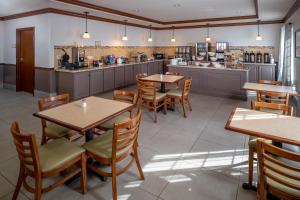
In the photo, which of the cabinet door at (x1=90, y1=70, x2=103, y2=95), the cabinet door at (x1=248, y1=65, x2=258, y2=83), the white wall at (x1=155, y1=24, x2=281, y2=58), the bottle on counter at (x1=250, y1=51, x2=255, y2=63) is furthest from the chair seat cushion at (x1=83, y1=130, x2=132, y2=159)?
the white wall at (x1=155, y1=24, x2=281, y2=58)

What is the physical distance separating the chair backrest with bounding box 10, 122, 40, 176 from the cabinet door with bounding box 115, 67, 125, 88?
211 inches

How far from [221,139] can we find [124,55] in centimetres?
597

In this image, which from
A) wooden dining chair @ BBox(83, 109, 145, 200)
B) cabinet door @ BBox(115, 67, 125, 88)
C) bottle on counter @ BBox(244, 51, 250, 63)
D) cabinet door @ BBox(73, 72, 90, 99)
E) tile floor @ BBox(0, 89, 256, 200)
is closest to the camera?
wooden dining chair @ BBox(83, 109, 145, 200)

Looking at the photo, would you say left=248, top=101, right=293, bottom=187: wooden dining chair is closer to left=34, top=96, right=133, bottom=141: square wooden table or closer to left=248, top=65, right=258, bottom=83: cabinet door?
left=34, top=96, right=133, bottom=141: square wooden table

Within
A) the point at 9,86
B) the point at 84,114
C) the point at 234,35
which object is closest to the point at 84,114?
the point at 84,114

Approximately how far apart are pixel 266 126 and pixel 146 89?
A: 2662mm

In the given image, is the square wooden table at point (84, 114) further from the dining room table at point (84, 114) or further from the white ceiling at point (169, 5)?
the white ceiling at point (169, 5)

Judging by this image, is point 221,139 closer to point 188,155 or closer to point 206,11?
point 188,155

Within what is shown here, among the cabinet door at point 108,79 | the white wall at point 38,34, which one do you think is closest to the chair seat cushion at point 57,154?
the white wall at point 38,34

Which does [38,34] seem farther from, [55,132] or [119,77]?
[55,132]

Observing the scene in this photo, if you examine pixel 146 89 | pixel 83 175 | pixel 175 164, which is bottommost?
pixel 175 164

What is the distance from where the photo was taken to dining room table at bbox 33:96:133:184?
6.68ft

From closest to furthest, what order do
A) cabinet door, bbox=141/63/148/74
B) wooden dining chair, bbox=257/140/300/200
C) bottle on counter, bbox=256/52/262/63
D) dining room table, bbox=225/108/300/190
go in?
1. wooden dining chair, bbox=257/140/300/200
2. dining room table, bbox=225/108/300/190
3. bottle on counter, bbox=256/52/262/63
4. cabinet door, bbox=141/63/148/74

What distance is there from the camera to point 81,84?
5746 mm
